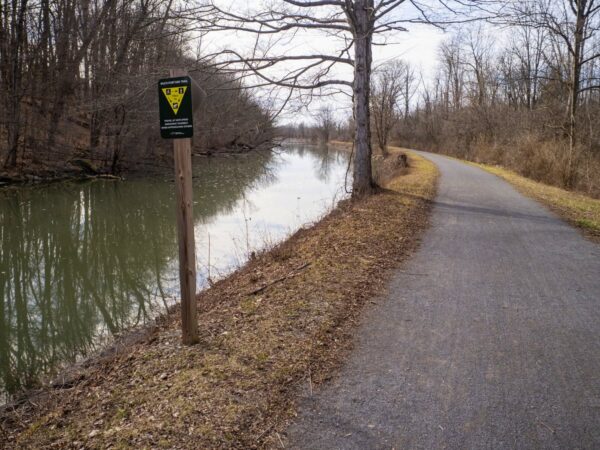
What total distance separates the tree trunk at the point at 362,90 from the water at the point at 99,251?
194 cm

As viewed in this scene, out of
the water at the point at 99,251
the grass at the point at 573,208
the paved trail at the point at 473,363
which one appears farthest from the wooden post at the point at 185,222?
the grass at the point at 573,208

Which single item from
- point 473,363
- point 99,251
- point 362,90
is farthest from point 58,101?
point 473,363

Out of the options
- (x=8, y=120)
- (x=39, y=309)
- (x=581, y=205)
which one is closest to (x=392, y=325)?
(x=39, y=309)

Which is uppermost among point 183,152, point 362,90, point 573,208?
point 362,90

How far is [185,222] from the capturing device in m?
4.24

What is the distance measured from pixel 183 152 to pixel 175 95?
49 cm

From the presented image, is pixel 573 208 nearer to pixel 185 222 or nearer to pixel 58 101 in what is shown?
pixel 185 222

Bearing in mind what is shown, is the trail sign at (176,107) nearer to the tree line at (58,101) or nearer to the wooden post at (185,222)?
the wooden post at (185,222)

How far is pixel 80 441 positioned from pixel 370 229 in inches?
261

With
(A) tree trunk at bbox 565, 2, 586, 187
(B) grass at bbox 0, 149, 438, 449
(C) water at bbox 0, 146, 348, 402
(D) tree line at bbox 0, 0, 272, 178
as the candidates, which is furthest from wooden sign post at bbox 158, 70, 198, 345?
(A) tree trunk at bbox 565, 2, 586, 187

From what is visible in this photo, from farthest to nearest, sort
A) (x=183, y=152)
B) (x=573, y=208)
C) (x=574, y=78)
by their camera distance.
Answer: (x=574, y=78)
(x=573, y=208)
(x=183, y=152)

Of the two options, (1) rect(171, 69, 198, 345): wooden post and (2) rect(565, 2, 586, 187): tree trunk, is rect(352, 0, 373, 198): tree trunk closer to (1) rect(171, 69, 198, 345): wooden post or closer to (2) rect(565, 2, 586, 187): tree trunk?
(1) rect(171, 69, 198, 345): wooden post

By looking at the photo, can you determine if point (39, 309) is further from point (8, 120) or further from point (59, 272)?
point (8, 120)

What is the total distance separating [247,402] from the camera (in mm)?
3498
